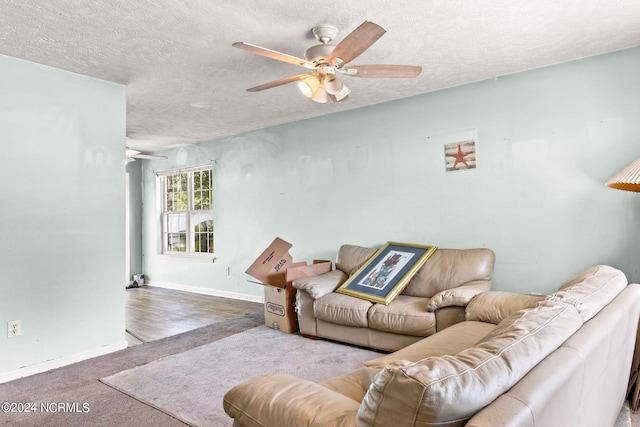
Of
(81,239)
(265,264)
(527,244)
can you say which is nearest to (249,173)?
(265,264)

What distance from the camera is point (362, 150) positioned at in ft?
15.2

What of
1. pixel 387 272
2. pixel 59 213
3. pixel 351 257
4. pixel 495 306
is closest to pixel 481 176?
pixel 387 272

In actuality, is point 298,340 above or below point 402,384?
below

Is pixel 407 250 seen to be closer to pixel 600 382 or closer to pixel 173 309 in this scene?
pixel 600 382

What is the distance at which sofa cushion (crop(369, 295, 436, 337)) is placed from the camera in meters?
3.11

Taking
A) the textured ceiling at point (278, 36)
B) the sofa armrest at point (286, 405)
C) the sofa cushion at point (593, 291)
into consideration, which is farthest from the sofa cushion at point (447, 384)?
the textured ceiling at point (278, 36)

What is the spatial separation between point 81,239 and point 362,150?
307 centimetres

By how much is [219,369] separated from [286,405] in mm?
2096

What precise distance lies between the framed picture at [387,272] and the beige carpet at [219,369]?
1.70 feet

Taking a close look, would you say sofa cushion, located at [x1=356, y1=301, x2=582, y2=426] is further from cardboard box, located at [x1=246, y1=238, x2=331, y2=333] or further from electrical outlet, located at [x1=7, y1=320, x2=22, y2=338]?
electrical outlet, located at [x1=7, y1=320, x2=22, y2=338]

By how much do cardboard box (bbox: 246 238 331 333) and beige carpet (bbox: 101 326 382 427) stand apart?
0.70ft

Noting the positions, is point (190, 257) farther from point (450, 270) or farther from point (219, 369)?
point (450, 270)

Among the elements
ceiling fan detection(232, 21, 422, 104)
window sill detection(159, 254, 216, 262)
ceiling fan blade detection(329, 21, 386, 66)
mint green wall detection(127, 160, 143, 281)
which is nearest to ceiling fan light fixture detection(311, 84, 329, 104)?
ceiling fan detection(232, 21, 422, 104)

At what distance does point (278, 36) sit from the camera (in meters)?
2.71
